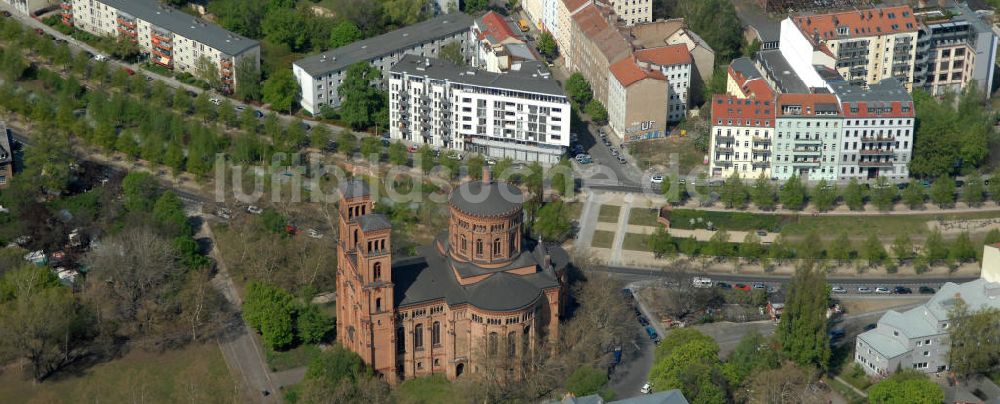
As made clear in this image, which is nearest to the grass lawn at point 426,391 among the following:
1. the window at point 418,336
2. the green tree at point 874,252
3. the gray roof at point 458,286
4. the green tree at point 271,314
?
the window at point 418,336

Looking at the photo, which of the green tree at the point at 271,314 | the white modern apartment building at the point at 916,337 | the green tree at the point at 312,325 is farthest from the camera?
the green tree at the point at 312,325

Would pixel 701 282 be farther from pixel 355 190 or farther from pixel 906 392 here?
pixel 355 190

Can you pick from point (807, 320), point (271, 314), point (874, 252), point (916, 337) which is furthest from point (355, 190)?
point (874, 252)

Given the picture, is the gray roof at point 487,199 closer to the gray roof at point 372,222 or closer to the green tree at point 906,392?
the gray roof at point 372,222

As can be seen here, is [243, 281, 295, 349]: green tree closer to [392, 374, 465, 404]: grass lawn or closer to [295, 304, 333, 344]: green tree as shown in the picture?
[295, 304, 333, 344]: green tree

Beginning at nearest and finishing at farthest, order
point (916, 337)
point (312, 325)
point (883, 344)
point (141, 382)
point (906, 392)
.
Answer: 1. point (906, 392)
2. point (916, 337)
3. point (883, 344)
4. point (141, 382)
5. point (312, 325)

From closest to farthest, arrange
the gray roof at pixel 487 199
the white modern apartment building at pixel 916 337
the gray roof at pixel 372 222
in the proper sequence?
the gray roof at pixel 372 222 → the white modern apartment building at pixel 916 337 → the gray roof at pixel 487 199

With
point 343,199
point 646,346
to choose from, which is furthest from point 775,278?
point 343,199
